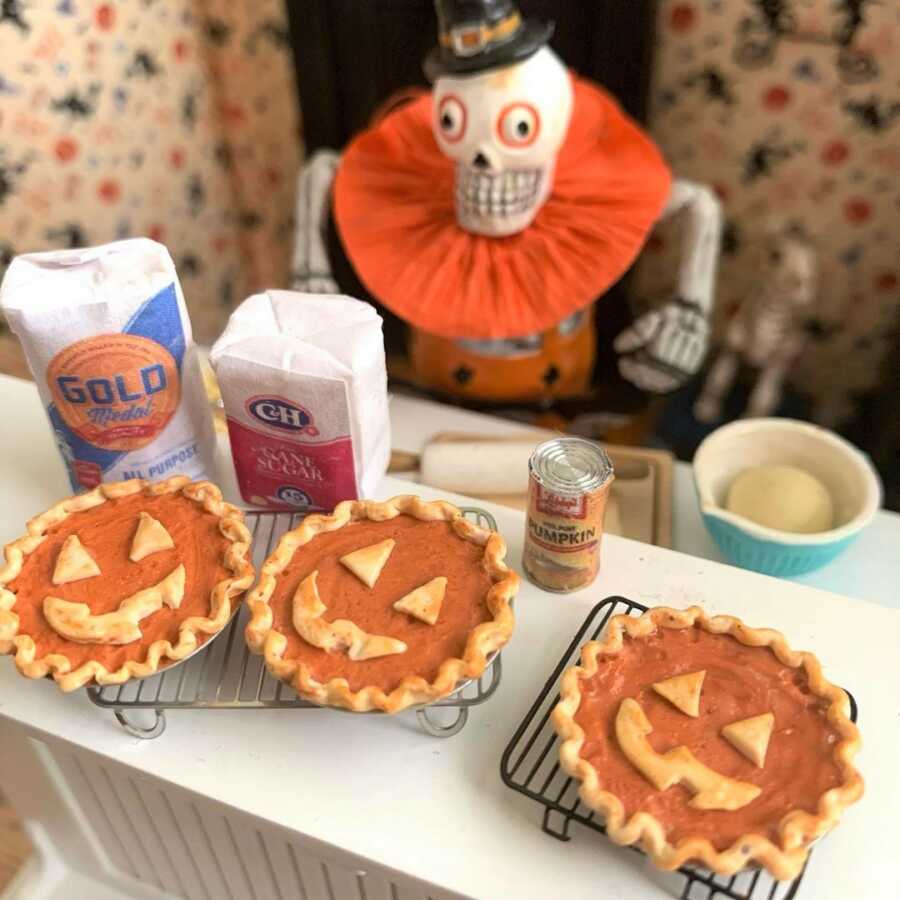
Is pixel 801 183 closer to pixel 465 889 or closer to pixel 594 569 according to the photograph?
pixel 594 569

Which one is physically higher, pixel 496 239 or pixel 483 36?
pixel 483 36

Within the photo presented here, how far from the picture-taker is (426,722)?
2.30ft

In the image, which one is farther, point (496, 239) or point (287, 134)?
point (287, 134)

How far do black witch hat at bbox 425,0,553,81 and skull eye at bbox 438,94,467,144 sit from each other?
0.03 m

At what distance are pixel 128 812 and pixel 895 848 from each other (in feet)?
2.10

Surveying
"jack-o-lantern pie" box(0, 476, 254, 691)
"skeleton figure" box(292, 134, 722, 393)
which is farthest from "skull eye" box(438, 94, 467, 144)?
"jack-o-lantern pie" box(0, 476, 254, 691)

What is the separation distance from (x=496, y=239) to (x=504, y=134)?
Answer: 0.14 meters

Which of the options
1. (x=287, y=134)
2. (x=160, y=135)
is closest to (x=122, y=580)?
(x=160, y=135)

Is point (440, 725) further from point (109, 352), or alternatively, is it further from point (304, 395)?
point (109, 352)

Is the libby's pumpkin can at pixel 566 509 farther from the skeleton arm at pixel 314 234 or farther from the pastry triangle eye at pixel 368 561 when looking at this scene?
the skeleton arm at pixel 314 234

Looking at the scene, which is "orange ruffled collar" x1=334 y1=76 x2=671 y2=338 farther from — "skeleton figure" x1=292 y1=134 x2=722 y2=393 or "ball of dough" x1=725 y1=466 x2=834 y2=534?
"ball of dough" x1=725 y1=466 x2=834 y2=534

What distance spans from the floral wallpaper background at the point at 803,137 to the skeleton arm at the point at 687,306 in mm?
254

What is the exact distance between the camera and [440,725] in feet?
2.31

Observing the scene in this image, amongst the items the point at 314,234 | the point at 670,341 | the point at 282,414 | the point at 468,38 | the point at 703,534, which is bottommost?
the point at 703,534
